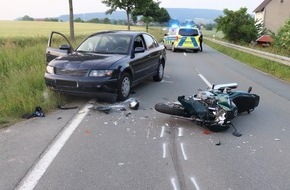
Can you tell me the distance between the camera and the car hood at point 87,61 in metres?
7.29

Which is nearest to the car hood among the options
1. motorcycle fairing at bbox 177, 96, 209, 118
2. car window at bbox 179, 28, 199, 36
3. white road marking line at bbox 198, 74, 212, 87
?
motorcycle fairing at bbox 177, 96, 209, 118

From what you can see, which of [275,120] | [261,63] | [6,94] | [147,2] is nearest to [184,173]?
[275,120]

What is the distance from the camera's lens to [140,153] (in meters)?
4.73

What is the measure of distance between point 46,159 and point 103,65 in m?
3.24

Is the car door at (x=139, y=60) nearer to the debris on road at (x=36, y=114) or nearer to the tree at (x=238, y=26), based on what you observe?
the debris on road at (x=36, y=114)

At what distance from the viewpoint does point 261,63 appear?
16562 millimetres

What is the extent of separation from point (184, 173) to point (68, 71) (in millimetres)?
4040

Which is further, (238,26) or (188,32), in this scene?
(238,26)

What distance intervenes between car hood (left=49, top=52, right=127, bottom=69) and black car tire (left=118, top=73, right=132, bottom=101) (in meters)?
0.44

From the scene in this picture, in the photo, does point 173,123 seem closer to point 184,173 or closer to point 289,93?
point 184,173

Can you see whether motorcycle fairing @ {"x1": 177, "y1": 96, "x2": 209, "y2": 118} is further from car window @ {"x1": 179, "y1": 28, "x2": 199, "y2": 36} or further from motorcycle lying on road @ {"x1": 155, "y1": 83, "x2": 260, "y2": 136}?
car window @ {"x1": 179, "y1": 28, "x2": 199, "y2": 36}

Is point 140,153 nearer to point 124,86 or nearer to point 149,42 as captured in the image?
point 124,86

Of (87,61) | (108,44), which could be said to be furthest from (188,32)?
(87,61)

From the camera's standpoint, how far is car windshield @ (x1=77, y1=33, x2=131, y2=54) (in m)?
8.52
